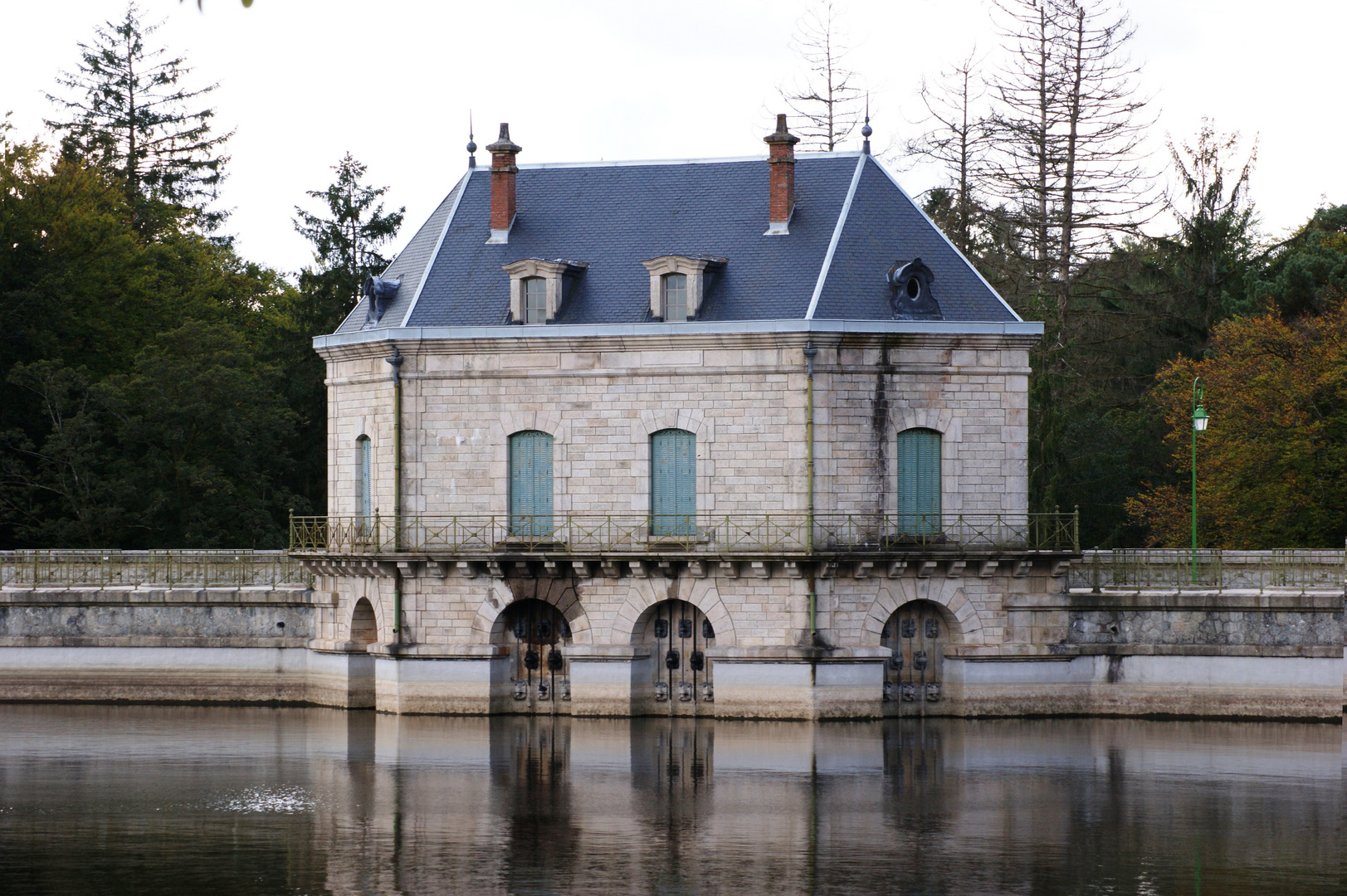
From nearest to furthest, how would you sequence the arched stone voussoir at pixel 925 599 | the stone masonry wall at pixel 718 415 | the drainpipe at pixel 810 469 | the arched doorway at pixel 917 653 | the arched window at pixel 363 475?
the drainpipe at pixel 810 469, the stone masonry wall at pixel 718 415, the arched stone voussoir at pixel 925 599, the arched doorway at pixel 917 653, the arched window at pixel 363 475

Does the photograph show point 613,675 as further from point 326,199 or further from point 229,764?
point 326,199

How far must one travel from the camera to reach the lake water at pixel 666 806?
21.2 m

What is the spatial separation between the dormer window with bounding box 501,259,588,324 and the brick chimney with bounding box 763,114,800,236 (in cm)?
394

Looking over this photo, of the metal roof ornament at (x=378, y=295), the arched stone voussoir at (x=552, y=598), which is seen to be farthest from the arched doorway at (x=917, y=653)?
the metal roof ornament at (x=378, y=295)

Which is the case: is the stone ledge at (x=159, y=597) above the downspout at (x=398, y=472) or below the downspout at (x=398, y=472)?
below

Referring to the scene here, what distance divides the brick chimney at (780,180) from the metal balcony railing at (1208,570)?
8869mm

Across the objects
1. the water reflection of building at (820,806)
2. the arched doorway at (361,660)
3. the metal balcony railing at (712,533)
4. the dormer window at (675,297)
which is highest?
the dormer window at (675,297)

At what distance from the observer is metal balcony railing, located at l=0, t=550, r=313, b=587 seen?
40375mm

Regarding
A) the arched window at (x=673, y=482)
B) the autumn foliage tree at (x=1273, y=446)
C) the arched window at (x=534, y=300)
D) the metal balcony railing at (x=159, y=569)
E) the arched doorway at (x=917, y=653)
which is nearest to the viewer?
the arched window at (x=673, y=482)

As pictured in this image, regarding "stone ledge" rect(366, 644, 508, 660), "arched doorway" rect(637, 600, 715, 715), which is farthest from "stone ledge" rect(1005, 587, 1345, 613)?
"stone ledge" rect(366, 644, 508, 660)

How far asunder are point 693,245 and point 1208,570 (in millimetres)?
→ 11852

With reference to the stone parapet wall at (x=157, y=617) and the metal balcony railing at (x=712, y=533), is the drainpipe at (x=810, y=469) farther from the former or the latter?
the stone parapet wall at (x=157, y=617)

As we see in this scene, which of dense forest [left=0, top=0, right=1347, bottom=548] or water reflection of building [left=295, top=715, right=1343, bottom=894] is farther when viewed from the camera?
dense forest [left=0, top=0, right=1347, bottom=548]

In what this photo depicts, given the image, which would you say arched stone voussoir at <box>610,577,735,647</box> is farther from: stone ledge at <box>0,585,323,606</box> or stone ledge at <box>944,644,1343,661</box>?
stone ledge at <box>0,585,323,606</box>
